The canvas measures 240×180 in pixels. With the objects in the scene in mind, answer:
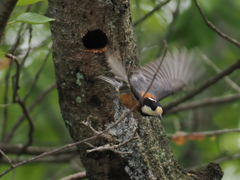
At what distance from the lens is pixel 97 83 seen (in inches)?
74.4

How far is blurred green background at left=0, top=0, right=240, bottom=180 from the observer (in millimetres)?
3652

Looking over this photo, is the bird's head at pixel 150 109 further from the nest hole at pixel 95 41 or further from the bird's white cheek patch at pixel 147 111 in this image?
the nest hole at pixel 95 41

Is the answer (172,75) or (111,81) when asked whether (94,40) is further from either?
(172,75)

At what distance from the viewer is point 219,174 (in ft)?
6.77

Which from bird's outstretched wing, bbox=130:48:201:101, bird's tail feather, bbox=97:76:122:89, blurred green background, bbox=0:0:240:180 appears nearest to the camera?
bird's tail feather, bbox=97:76:122:89

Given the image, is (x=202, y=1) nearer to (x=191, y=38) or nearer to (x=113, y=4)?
(x=191, y=38)

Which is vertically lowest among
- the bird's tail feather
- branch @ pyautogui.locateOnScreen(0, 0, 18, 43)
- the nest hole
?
the bird's tail feather

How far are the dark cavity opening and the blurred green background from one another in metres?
1.37

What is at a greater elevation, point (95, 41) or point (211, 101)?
point (95, 41)

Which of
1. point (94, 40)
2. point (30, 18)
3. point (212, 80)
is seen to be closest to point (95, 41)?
point (94, 40)

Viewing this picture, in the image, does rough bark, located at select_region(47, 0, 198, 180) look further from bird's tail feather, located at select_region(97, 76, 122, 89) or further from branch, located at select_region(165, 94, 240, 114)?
branch, located at select_region(165, 94, 240, 114)

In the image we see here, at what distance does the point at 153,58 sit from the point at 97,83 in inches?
110

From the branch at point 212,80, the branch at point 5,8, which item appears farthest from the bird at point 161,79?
the branch at point 5,8

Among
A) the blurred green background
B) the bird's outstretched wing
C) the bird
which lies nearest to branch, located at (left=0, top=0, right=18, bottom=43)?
the bird
